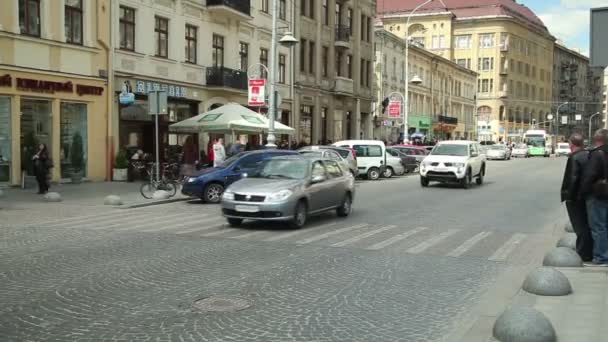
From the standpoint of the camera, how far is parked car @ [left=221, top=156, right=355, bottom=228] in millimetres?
12891

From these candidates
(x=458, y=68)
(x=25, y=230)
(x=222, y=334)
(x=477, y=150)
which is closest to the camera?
(x=222, y=334)

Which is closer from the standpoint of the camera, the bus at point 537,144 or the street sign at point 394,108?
the street sign at point 394,108

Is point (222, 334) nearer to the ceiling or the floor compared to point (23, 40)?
nearer to the floor

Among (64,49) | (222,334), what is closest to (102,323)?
(222,334)

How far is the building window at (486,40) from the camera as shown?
101875 millimetres

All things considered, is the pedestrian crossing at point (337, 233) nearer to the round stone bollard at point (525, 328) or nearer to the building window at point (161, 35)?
the round stone bollard at point (525, 328)

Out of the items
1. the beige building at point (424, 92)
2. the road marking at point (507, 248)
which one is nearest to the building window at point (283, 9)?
the beige building at point (424, 92)

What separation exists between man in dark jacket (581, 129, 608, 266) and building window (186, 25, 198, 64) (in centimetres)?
2334

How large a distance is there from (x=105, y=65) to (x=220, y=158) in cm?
603

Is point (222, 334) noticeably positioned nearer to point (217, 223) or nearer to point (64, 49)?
point (217, 223)

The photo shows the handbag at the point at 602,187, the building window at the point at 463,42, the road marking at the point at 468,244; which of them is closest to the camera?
the handbag at the point at 602,187

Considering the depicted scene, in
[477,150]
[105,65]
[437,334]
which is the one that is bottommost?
[437,334]

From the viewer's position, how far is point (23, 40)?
848 inches

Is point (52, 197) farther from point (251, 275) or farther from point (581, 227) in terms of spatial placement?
point (581, 227)
